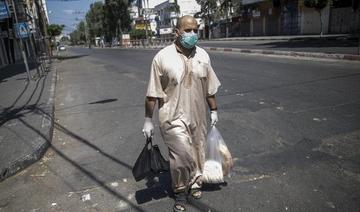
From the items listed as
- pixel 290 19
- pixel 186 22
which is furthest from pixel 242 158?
pixel 290 19

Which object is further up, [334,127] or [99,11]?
[99,11]

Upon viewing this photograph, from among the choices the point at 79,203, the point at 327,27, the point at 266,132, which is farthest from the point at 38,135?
the point at 327,27

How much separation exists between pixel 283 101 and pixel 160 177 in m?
4.34

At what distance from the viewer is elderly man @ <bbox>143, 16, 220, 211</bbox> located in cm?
313

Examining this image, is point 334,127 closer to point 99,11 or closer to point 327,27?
point 327,27

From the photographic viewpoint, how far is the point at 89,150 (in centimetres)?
536

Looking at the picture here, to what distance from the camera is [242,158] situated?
4.48 m

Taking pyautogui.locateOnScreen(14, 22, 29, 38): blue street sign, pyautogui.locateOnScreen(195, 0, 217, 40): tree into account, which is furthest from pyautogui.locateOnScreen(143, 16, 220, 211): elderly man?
pyautogui.locateOnScreen(195, 0, 217, 40): tree

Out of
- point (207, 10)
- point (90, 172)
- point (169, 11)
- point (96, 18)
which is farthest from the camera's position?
point (96, 18)

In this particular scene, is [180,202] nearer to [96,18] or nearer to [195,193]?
[195,193]

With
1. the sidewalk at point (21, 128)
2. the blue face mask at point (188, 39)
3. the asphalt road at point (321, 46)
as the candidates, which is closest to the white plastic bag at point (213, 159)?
the blue face mask at point (188, 39)

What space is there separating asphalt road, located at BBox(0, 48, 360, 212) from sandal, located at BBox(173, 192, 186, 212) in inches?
3.9

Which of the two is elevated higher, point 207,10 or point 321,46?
point 207,10

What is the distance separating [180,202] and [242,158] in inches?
58.3
